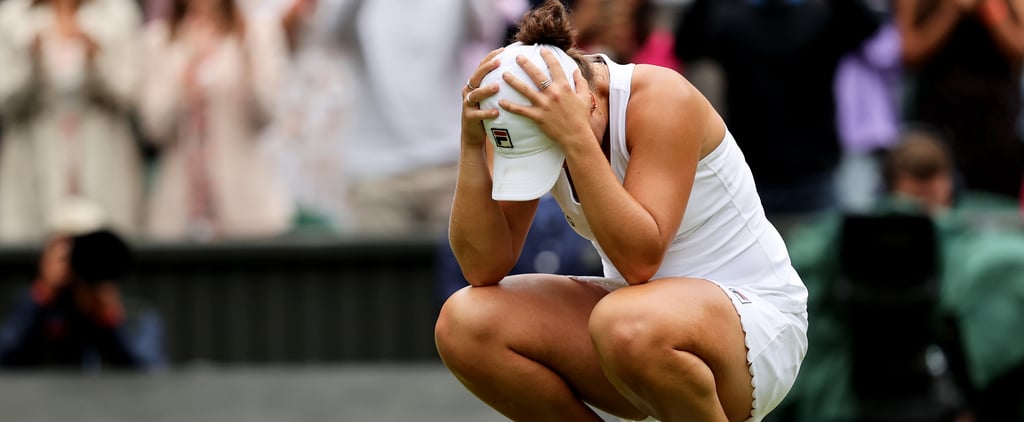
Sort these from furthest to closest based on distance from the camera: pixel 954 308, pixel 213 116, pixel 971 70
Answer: pixel 213 116 → pixel 971 70 → pixel 954 308

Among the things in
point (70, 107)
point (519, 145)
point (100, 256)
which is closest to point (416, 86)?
point (100, 256)

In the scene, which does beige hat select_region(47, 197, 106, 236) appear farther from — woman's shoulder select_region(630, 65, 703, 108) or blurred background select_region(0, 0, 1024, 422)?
woman's shoulder select_region(630, 65, 703, 108)

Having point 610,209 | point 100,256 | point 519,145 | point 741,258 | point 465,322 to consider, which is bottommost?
point 100,256

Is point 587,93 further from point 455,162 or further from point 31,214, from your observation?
point 31,214

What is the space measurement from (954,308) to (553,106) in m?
3.46

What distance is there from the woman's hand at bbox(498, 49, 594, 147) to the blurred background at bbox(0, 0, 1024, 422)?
2910 mm

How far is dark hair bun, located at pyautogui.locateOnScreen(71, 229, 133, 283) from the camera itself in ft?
23.4

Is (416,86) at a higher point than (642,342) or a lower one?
lower

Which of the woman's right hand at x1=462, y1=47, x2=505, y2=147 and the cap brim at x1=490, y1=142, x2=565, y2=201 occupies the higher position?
the woman's right hand at x1=462, y1=47, x2=505, y2=147

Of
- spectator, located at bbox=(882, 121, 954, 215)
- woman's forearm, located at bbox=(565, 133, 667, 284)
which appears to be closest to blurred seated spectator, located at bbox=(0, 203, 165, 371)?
spectator, located at bbox=(882, 121, 954, 215)

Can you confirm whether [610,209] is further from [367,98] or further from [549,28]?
[367,98]

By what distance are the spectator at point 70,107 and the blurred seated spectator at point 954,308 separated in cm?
338

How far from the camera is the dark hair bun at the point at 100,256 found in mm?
7145

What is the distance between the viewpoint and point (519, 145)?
11.9 feet
